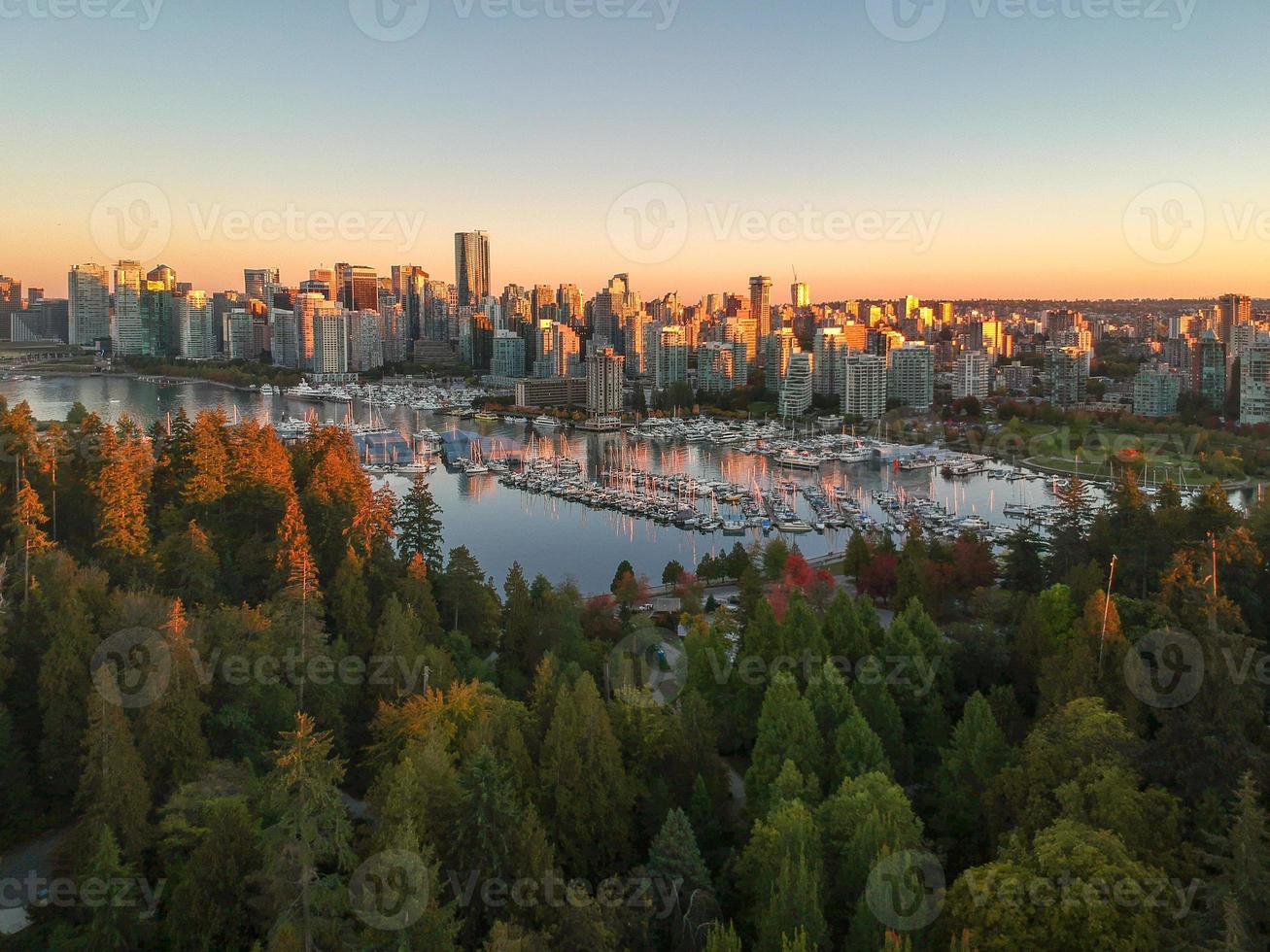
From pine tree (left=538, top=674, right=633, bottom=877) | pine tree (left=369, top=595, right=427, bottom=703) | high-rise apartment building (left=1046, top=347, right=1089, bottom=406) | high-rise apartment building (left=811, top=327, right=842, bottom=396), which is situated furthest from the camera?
high-rise apartment building (left=811, top=327, right=842, bottom=396)

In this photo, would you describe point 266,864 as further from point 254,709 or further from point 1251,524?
point 1251,524

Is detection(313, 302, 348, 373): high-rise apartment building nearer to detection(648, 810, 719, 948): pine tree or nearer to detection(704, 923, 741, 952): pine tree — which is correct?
detection(648, 810, 719, 948): pine tree

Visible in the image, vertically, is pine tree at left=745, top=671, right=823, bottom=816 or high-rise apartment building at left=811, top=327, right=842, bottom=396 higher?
high-rise apartment building at left=811, top=327, right=842, bottom=396

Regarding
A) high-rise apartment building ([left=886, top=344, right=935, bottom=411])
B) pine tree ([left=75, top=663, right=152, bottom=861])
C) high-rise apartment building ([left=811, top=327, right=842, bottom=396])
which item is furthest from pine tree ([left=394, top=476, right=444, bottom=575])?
high-rise apartment building ([left=811, top=327, right=842, bottom=396])

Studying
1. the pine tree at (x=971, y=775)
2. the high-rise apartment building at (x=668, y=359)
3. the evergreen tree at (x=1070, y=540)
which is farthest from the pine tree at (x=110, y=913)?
the high-rise apartment building at (x=668, y=359)

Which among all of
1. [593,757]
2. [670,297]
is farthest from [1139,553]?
[670,297]

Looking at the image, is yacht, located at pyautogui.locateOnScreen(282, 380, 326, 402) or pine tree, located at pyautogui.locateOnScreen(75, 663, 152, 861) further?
yacht, located at pyautogui.locateOnScreen(282, 380, 326, 402)

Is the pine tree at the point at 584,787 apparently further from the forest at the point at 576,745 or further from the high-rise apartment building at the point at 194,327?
the high-rise apartment building at the point at 194,327
